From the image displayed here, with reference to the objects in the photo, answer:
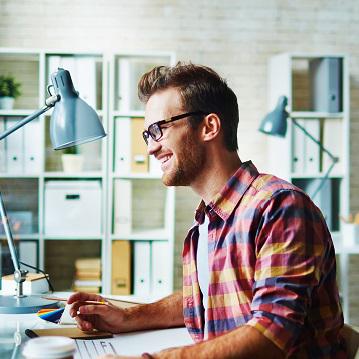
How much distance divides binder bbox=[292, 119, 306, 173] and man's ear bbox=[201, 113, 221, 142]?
8.21ft

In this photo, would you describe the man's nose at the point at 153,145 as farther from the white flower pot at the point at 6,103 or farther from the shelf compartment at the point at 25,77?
the shelf compartment at the point at 25,77

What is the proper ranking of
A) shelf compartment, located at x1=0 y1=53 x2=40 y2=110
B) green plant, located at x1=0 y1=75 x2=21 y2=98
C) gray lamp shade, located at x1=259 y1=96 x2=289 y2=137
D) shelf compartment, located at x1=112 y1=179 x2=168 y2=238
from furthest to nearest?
shelf compartment, located at x1=112 y1=179 x2=168 y2=238 → shelf compartment, located at x1=0 y1=53 x2=40 y2=110 → green plant, located at x1=0 y1=75 x2=21 y2=98 → gray lamp shade, located at x1=259 y1=96 x2=289 y2=137

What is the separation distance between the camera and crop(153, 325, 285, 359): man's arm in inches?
46.6

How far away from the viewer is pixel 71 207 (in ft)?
12.8

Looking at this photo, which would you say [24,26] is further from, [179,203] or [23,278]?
[23,278]

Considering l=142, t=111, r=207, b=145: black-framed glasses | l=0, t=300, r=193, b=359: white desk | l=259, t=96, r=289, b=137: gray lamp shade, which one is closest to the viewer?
l=0, t=300, r=193, b=359: white desk

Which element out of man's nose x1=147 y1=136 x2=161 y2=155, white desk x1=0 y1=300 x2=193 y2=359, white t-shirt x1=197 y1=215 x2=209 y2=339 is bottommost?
white desk x1=0 y1=300 x2=193 y2=359

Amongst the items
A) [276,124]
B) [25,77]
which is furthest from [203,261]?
[25,77]

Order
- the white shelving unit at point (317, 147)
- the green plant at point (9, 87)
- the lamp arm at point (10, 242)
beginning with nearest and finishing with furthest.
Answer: the lamp arm at point (10, 242) < the green plant at point (9, 87) < the white shelving unit at point (317, 147)

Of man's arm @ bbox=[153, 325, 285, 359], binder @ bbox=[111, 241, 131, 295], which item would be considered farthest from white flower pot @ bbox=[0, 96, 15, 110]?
man's arm @ bbox=[153, 325, 285, 359]

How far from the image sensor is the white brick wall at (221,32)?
4.25m

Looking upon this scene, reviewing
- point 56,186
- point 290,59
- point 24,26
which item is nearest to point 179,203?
point 56,186

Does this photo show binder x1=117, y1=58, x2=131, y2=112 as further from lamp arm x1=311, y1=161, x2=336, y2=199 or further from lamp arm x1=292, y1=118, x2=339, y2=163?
lamp arm x1=311, y1=161, x2=336, y2=199

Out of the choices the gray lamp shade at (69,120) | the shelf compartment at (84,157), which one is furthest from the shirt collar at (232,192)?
the shelf compartment at (84,157)
